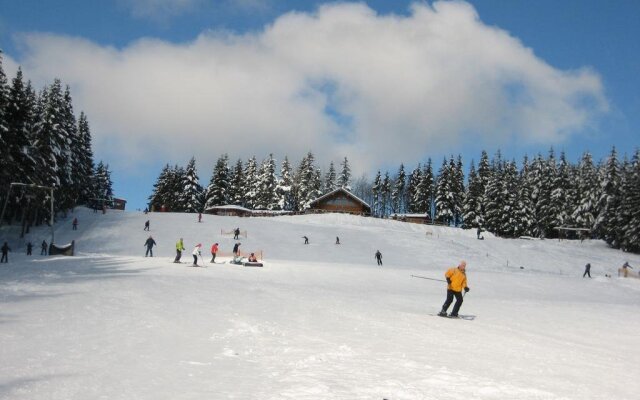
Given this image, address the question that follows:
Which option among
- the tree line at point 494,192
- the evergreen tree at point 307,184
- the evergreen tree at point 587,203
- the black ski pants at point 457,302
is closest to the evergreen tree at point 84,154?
the tree line at point 494,192

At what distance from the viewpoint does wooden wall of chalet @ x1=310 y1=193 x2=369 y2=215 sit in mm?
79000

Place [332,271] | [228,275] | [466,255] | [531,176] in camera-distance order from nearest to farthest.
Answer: [228,275] → [332,271] → [466,255] → [531,176]

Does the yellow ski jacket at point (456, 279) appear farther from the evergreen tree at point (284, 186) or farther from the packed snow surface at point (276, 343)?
the evergreen tree at point (284, 186)

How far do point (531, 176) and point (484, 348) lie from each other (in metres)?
86.0

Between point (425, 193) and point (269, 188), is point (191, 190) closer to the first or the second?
point (269, 188)

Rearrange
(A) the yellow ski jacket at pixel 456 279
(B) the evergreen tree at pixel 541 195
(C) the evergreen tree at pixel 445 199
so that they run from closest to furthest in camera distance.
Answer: (A) the yellow ski jacket at pixel 456 279
(B) the evergreen tree at pixel 541 195
(C) the evergreen tree at pixel 445 199

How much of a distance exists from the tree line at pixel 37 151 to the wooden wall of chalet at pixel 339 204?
118 feet

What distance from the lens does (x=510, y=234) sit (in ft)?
249

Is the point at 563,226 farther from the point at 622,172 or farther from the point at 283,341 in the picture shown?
the point at 283,341

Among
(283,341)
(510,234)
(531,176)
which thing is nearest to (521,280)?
(283,341)

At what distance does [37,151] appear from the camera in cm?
4641

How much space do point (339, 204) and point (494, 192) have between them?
25.8 metres

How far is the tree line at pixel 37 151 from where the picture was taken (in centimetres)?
4153

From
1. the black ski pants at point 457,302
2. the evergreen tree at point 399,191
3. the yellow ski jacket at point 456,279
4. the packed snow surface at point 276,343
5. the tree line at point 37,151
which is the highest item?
the evergreen tree at point 399,191
